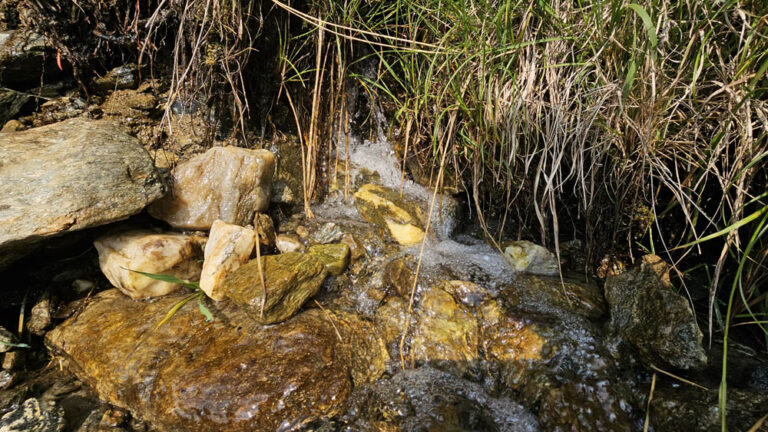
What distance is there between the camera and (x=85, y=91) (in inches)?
98.7

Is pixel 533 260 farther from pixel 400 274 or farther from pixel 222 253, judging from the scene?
pixel 222 253

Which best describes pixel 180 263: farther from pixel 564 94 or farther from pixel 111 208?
pixel 564 94

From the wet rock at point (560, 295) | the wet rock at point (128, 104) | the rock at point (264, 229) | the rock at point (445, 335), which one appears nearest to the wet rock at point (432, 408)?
the rock at point (445, 335)

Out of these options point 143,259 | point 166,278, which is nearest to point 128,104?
point 143,259

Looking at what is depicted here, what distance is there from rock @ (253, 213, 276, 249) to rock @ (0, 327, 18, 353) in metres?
1.25

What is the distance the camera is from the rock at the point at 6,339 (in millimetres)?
1816

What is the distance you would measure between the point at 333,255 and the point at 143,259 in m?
0.99

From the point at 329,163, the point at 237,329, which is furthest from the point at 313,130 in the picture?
the point at 237,329

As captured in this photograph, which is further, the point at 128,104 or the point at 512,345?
the point at 128,104

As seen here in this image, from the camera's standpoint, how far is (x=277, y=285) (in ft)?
6.01

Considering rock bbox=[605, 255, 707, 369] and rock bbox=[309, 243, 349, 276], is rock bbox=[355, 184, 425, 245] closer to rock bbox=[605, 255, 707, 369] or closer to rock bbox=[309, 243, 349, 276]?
rock bbox=[309, 243, 349, 276]

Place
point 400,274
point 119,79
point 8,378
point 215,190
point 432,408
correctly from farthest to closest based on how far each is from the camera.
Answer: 1. point 119,79
2. point 215,190
3. point 400,274
4. point 8,378
5. point 432,408

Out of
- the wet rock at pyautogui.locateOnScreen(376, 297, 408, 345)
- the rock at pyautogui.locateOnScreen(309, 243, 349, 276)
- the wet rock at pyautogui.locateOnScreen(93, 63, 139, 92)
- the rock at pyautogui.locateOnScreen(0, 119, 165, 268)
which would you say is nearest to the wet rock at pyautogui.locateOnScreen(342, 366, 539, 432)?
the wet rock at pyautogui.locateOnScreen(376, 297, 408, 345)

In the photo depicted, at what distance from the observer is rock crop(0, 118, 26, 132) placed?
2.27m
